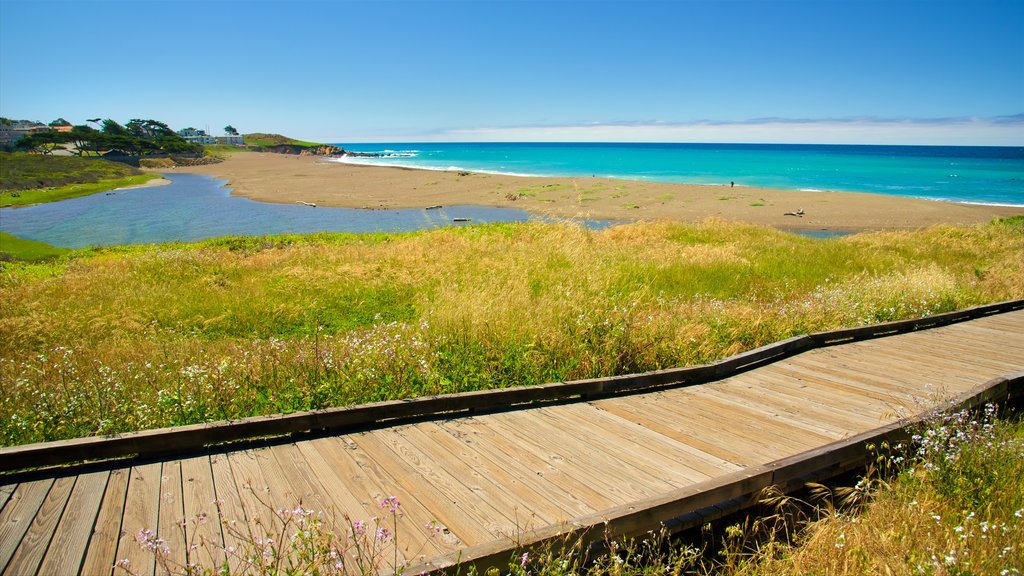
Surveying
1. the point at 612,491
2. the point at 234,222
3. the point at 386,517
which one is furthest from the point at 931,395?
the point at 234,222

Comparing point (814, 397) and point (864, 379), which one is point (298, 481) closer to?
point (814, 397)

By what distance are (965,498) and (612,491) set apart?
2.65 meters

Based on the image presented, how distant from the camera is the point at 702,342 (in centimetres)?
756

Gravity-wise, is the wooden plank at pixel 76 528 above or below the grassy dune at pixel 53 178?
below

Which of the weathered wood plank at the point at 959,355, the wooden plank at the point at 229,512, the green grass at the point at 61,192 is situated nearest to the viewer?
the wooden plank at the point at 229,512

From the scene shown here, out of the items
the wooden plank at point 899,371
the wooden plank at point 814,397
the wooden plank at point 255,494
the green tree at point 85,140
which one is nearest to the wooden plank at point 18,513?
the wooden plank at point 255,494

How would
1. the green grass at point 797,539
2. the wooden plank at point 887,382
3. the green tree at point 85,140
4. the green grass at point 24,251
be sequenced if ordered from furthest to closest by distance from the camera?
the green tree at point 85,140 < the green grass at point 24,251 < the wooden plank at point 887,382 < the green grass at point 797,539

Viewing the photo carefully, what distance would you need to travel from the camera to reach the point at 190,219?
37562 mm

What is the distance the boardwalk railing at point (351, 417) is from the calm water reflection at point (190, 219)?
21.5 m

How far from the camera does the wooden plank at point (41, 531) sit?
310cm

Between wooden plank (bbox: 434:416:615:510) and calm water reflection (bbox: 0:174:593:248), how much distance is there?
22477 millimetres

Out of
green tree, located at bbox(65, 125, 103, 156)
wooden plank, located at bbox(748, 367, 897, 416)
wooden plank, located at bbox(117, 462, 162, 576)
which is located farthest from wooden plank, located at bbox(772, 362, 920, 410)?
green tree, located at bbox(65, 125, 103, 156)

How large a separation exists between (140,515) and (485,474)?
2.25m

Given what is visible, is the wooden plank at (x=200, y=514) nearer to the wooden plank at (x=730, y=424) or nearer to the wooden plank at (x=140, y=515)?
the wooden plank at (x=140, y=515)
